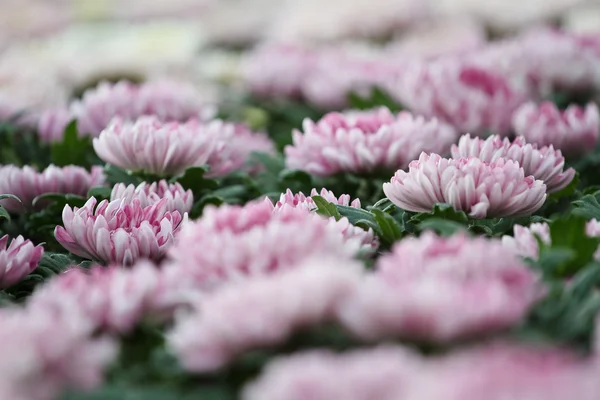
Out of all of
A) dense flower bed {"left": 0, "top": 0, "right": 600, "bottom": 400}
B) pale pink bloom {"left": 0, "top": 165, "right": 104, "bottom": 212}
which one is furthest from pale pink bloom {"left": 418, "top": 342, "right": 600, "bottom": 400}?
pale pink bloom {"left": 0, "top": 165, "right": 104, "bottom": 212}

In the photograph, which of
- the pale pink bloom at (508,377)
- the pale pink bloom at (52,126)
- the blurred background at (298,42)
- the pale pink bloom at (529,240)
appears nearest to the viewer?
the pale pink bloom at (508,377)

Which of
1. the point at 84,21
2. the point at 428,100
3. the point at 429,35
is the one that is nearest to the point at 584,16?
the point at 429,35

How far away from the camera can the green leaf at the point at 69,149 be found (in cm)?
143

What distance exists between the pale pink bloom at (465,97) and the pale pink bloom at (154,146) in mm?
423

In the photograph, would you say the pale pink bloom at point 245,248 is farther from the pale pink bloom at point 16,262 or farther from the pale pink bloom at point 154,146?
the pale pink bloom at point 154,146

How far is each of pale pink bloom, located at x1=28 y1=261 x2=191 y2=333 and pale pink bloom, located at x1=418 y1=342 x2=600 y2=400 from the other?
0.80ft

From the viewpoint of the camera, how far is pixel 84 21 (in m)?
5.35

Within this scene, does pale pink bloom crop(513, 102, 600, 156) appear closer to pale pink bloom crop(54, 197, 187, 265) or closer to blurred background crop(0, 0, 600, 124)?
pale pink bloom crop(54, 197, 187, 265)

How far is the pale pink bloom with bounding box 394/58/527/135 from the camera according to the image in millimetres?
1401

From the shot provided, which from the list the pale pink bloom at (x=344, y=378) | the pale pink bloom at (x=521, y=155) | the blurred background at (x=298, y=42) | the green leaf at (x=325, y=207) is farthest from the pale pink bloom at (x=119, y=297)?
the blurred background at (x=298, y=42)

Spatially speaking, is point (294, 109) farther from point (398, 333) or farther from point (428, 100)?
point (398, 333)

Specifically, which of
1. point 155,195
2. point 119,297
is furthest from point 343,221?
point 155,195

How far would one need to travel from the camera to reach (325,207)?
945 mm

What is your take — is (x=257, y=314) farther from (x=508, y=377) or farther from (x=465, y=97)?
(x=465, y=97)
